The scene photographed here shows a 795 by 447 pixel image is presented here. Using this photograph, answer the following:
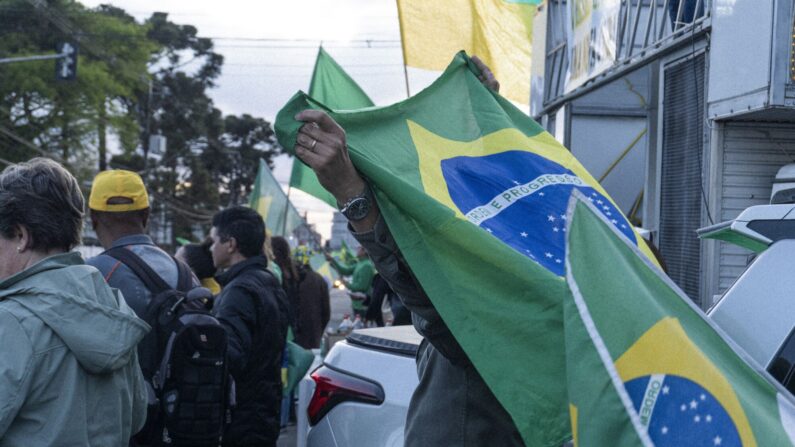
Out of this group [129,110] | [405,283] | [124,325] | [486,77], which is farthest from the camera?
[129,110]

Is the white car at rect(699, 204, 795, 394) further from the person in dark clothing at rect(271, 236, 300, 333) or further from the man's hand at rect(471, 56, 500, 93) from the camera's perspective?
the person in dark clothing at rect(271, 236, 300, 333)

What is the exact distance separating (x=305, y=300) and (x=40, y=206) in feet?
22.0

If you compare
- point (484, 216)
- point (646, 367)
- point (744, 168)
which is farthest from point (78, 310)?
point (744, 168)

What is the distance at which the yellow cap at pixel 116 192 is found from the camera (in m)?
4.14

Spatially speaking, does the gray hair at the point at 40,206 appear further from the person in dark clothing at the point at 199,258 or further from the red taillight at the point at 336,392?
the person in dark clothing at the point at 199,258

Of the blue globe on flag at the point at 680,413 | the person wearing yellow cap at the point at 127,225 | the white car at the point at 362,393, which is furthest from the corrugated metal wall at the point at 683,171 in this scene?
the blue globe on flag at the point at 680,413

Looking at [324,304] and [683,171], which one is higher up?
[683,171]

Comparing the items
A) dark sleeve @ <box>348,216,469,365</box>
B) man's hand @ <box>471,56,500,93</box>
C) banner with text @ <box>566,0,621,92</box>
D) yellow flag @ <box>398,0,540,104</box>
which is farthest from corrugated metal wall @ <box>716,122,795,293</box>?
dark sleeve @ <box>348,216,469,365</box>

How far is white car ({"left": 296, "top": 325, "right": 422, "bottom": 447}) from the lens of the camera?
400 cm

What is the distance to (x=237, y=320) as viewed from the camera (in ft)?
15.3

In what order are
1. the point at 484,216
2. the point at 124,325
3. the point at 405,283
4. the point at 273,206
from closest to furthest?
the point at 405,283 → the point at 484,216 → the point at 124,325 → the point at 273,206

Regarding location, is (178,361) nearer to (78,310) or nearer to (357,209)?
(78,310)

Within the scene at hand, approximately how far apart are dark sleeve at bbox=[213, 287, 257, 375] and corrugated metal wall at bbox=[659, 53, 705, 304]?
3.92 m

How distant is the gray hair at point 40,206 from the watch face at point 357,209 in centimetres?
99
